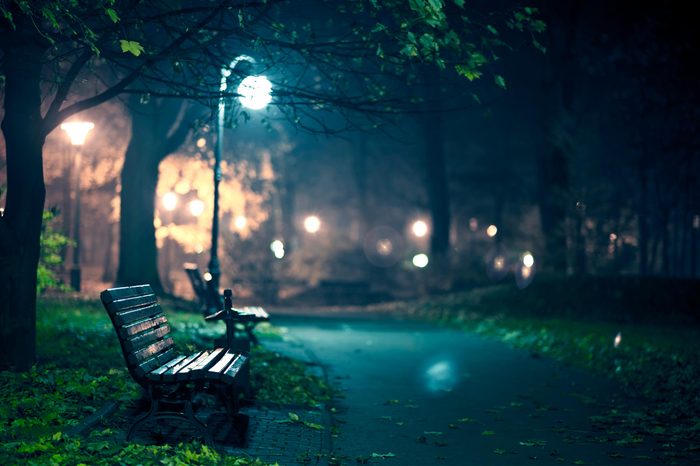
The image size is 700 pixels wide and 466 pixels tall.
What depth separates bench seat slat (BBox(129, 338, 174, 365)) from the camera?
6578 millimetres

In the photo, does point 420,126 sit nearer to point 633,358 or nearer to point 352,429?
point 633,358

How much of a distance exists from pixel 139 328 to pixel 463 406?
4.21 m

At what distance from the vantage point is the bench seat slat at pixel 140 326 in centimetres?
660

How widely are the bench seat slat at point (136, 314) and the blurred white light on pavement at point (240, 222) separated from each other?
2922 centimetres

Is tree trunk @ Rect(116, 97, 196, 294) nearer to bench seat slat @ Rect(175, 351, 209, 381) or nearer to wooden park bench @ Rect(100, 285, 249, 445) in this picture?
wooden park bench @ Rect(100, 285, 249, 445)

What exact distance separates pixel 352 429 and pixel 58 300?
12244 millimetres

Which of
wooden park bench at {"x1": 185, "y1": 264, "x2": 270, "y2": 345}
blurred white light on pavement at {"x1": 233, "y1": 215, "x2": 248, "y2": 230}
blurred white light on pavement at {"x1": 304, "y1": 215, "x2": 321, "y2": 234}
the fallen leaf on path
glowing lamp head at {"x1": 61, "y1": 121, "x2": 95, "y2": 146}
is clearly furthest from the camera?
blurred white light on pavement at {"x1": 304, "y1": 215, "x2": 321, "y2": 234}

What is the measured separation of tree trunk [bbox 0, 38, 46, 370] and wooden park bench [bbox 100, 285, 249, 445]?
2.00 m

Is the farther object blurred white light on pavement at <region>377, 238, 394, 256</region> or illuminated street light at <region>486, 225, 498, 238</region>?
blurred white light on pavement at <region>377, 238, 394, 256</region>

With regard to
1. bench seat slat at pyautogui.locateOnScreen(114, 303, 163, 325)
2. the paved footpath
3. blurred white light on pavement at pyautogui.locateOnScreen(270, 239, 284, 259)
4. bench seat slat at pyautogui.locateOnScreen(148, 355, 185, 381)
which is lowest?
the paved footpath

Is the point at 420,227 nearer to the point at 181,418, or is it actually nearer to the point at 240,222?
the point at 240,222

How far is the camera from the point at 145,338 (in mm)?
7164

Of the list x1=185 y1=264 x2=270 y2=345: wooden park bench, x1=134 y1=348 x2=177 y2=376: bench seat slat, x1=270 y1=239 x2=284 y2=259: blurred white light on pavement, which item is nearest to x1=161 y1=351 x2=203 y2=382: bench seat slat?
x1=134 y1=348 x2=177 y2=376: bench seat slat

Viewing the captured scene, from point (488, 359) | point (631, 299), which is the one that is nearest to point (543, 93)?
point (631, 299)
